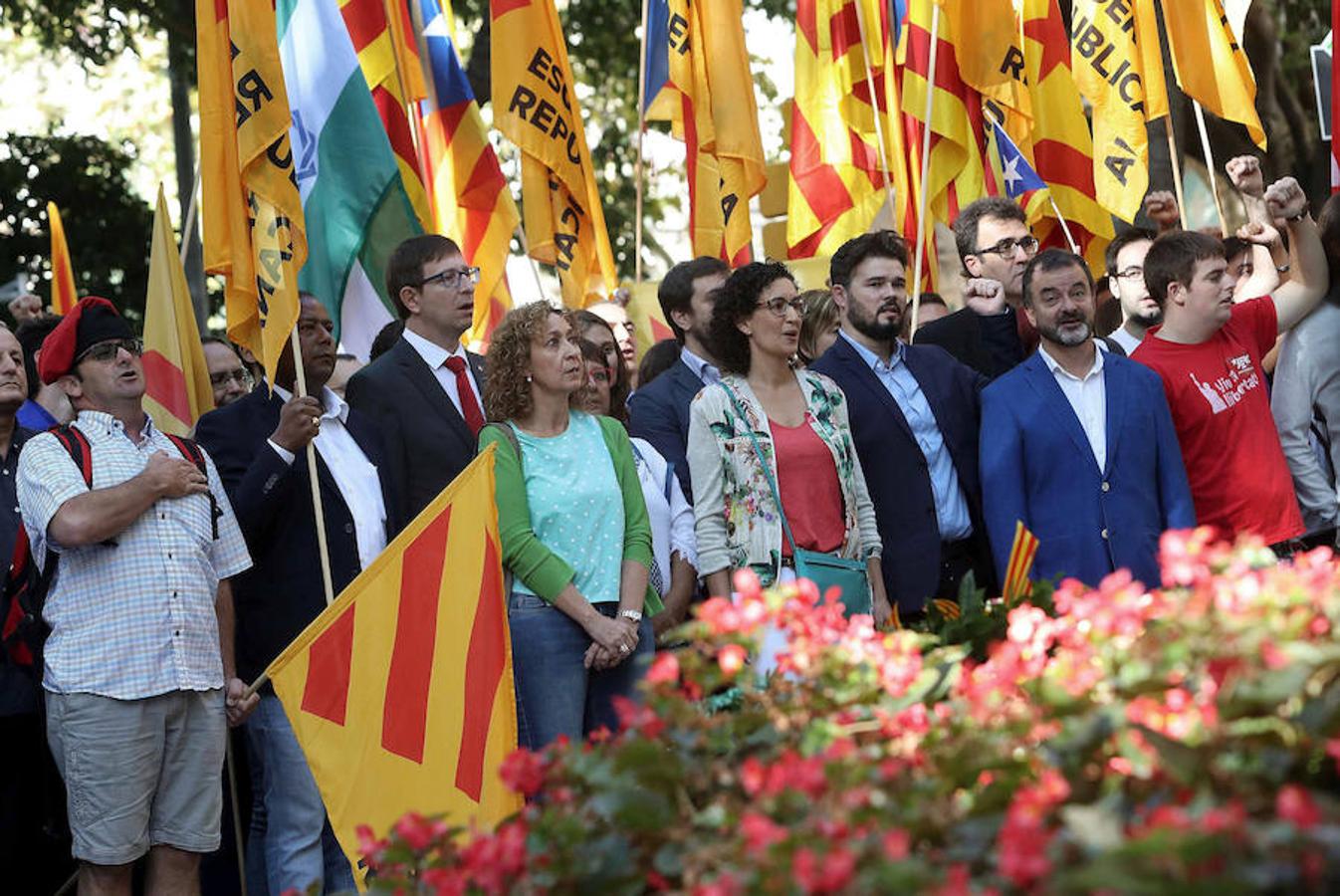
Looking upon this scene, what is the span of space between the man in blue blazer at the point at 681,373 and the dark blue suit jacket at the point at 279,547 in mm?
1020

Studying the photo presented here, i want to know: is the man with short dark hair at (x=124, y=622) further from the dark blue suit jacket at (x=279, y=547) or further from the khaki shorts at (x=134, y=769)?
the dark blue suit jacket at (x=279, y=547)

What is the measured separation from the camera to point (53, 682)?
585 cm

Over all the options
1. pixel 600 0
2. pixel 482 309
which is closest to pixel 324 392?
pixel 482 309

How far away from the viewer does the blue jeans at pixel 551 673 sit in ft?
19.9

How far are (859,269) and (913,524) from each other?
986mm

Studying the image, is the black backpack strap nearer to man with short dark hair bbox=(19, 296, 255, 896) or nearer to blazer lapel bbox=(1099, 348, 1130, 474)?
man with short dark hair bbox=(19, 296, 255, 896)

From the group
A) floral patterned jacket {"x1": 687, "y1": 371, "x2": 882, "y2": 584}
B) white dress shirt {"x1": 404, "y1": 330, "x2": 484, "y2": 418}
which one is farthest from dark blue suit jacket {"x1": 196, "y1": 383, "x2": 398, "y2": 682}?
floral patterned jacket {"x1": 687, "y1": 371, "x2": 882, "y2": 584}

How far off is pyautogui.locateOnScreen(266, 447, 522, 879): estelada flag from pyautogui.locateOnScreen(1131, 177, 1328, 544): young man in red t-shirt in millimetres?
2689

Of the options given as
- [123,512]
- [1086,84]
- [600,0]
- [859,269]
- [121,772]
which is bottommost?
[121,772]

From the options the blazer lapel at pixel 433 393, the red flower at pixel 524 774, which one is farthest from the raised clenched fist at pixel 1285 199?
the red flower at pixel 524 774

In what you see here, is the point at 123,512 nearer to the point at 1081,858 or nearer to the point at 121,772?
the point at 121,772

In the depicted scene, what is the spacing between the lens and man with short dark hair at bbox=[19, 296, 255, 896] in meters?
5.82

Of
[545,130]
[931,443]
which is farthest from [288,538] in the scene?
[545,130]

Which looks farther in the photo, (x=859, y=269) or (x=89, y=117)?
(x=89, y=117)
